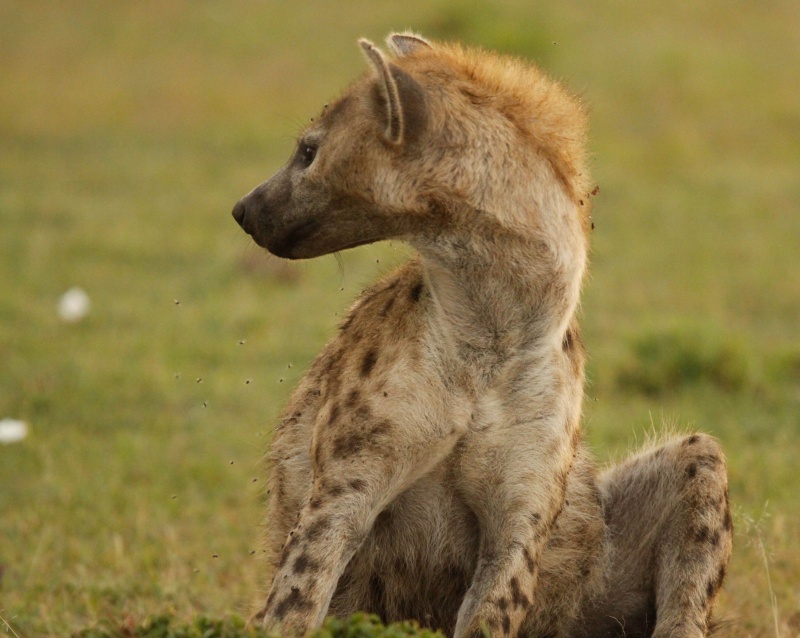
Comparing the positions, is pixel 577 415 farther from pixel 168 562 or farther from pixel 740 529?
→ pixel 168 562

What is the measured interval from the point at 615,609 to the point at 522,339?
3.77ft

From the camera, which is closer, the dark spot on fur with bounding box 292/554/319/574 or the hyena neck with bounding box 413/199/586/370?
the dark spot on fur with bounding box 292/554/319/574

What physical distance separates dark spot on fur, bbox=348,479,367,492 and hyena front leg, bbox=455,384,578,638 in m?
0.29

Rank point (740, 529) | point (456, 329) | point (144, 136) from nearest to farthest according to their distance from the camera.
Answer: point (456, 329) < point (740, 529) < point (144, 136)

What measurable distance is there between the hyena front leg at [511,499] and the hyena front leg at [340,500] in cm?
11

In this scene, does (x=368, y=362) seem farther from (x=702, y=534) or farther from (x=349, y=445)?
(x=702, y=534)

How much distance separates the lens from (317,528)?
3.47 metres

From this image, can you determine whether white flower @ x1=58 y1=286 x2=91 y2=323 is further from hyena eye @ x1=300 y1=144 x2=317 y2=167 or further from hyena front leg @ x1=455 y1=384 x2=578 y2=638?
hyena front leg @ x1=455 y1=384 x2=578 y2=638

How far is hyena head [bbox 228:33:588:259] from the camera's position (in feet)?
11.7

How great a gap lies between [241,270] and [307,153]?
22.5 ft

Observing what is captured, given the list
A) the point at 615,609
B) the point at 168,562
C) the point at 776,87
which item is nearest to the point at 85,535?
the point at 168,562

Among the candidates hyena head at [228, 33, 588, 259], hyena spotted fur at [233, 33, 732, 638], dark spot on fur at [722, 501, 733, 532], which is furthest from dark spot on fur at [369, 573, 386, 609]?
dark spot on fur at [722, 501, 733, 532]

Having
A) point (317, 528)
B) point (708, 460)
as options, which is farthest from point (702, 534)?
→ point (317, 528)

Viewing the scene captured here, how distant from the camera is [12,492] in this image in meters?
6.18
